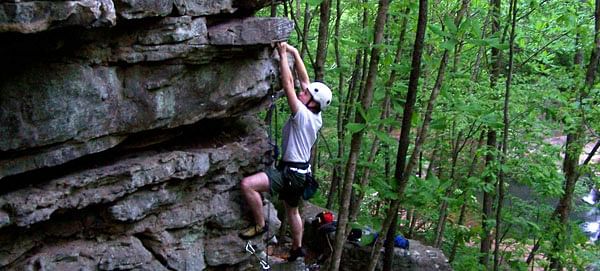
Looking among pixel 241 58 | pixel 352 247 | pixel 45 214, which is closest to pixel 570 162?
pixel 352 247

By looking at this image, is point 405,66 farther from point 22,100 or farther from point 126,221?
point 22,100

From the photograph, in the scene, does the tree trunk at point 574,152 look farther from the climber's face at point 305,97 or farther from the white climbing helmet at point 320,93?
the climber's face at point 305,97

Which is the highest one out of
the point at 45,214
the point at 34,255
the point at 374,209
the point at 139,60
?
the point at 139,60

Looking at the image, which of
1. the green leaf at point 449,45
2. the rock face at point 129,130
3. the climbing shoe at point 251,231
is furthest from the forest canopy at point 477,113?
the rock face at point 129,130

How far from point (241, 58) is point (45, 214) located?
234 centimetres

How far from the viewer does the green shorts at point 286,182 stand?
5777 mm

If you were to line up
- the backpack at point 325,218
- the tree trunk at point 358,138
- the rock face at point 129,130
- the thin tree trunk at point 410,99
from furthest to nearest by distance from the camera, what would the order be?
the backpack at point 325,218 < the tree trunk at point 358,138 < the thin tree trunk at point 410,99 < the rock face at point 129,130

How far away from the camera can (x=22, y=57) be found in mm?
4105

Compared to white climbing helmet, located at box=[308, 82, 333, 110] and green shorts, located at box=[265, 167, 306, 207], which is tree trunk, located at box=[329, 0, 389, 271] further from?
green shorts, located at box=[265, 167, 306, 207]

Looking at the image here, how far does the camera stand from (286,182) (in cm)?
581

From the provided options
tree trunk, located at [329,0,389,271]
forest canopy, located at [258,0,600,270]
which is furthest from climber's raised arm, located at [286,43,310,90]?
tree trunk, located at [329,0,389,271]

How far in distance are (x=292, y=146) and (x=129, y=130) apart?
1.67 metres

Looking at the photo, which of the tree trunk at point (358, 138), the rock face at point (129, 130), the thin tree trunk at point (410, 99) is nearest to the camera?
the rock face at point (129, 130)

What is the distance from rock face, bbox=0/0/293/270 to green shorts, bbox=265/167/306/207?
1.03 ft
